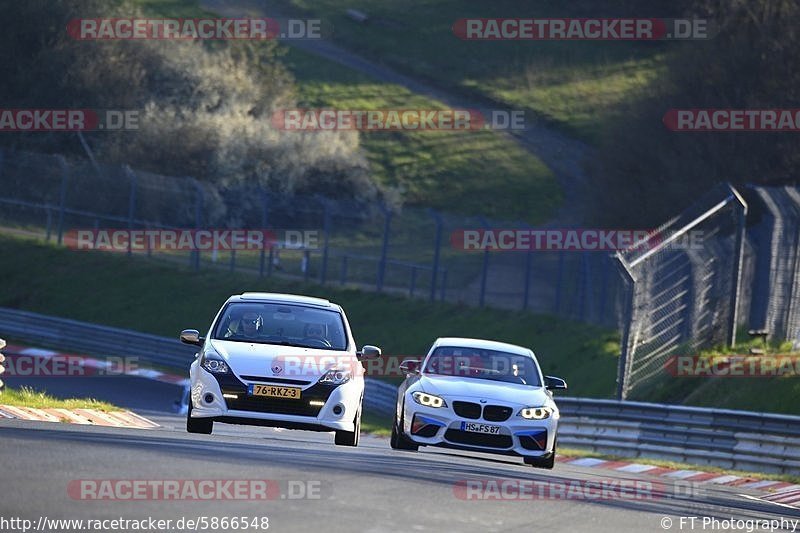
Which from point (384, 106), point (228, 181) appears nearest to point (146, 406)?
point (228, 181)

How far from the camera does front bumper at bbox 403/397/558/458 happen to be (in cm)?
1633

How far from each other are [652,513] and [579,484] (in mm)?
1889

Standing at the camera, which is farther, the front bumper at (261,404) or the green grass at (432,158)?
the green grass at (432,158)

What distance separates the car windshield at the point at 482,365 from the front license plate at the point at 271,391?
258 centimetres

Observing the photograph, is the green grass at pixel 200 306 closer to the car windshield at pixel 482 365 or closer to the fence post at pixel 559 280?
the fence post at pixel 559 280

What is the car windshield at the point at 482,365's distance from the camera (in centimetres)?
1748

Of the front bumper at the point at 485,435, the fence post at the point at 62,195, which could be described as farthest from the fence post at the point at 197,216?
the front bumper at the point at 485,435

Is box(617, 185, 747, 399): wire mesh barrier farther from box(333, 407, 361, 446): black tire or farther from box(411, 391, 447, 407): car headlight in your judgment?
box(333, 407, 361, 446): black tire

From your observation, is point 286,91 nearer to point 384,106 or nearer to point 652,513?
point 384,106

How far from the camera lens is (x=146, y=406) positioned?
24.8 m

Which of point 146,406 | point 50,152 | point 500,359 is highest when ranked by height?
point 50,152

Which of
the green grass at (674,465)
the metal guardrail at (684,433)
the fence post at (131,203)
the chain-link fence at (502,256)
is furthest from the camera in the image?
the fence post at (131,203)

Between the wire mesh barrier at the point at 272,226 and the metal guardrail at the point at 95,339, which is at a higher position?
the wire mesh barrier at the point at 272,226

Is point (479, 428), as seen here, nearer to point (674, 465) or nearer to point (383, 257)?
point (674, 465)
